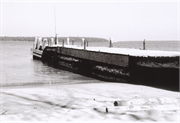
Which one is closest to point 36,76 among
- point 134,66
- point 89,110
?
point 134,66

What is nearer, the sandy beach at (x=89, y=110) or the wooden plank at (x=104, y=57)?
the sandy beach at (x=89, y=110)

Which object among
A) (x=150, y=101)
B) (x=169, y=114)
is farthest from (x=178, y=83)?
(x=169, y=114)

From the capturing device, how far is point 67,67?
1988cm

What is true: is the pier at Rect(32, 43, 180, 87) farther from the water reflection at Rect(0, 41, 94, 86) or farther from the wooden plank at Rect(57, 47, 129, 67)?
the water reflection at Rect(0, 41, 94, 86)

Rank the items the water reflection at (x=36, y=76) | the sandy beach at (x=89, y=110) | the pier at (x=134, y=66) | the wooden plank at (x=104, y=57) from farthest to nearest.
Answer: the water reflection at (x=36, y=76) → the wooden plank at (x=104, y=57) → the pier at (x=134, y=66) → the sandy beach at (x=89, y=110)

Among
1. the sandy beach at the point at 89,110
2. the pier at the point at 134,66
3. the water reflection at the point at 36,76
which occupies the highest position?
the pier at the point at 134,66

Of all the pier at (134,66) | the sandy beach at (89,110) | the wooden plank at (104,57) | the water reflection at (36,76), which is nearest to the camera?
the sandy beach at (89,110)

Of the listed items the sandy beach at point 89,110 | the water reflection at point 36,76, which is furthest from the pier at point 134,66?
the sandy beach at point 89,110

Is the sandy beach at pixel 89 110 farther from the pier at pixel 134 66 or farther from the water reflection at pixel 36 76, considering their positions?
the water reflection at pixel 36 76

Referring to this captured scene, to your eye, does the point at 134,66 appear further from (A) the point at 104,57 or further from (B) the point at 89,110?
(B) the point at 89,110

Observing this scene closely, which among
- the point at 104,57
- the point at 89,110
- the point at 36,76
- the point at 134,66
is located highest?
the point at 104,57

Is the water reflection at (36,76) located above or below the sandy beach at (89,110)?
below

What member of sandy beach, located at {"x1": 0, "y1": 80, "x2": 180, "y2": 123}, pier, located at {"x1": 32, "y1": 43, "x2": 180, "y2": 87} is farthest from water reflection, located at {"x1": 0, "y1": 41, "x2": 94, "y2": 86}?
sandy beach, located at {"x1": 0, "y1": 80, "x2": 180, "y2": 123}

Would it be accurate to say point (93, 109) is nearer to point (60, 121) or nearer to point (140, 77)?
point (60, 121)
